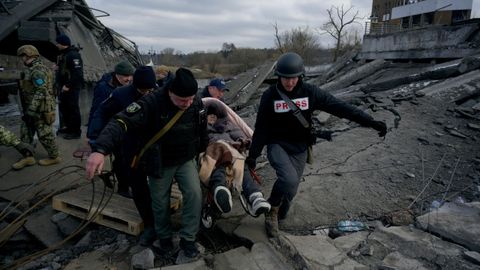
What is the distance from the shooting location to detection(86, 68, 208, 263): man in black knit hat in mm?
2762

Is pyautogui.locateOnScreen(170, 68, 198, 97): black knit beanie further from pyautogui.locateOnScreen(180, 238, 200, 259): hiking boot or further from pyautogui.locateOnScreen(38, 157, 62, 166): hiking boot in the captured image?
pyautogui.locateOnScreen(38, 157, 62, 166): hiking boot

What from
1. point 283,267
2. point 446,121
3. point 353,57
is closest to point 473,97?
point 446,121

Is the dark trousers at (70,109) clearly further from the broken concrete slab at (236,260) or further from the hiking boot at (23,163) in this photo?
the broken concrete slab at (236,260)

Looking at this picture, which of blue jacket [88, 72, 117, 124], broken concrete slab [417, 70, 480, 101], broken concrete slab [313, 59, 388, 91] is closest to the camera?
blue jacket [88, 72, 117, 124]

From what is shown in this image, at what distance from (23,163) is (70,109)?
1.49 m

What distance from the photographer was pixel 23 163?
199 inches

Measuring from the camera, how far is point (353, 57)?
18547 mm

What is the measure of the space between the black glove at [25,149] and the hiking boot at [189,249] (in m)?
3.38

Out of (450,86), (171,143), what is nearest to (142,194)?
(171,143)

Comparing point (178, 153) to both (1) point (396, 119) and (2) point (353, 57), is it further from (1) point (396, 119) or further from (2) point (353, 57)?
(2) point (353, 57)

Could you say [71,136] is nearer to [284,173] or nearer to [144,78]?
[144,78]

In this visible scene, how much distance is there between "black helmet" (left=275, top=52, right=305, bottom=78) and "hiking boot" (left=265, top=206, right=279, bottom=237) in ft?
4.30

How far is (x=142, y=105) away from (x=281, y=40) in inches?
1519

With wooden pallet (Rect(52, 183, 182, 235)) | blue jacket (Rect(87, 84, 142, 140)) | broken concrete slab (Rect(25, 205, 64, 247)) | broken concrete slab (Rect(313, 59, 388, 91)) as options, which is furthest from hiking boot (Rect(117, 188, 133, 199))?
broken concrete slab (Rect(313, 59, 388, 91))
